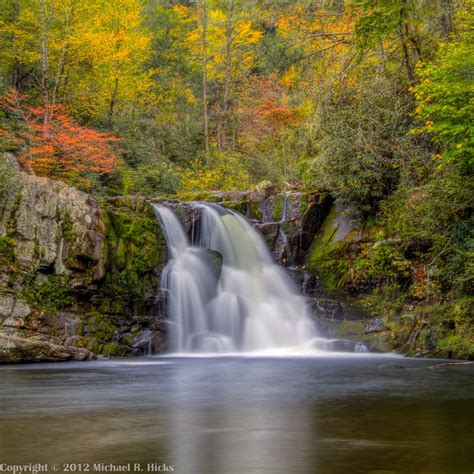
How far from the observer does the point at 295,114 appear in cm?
3023

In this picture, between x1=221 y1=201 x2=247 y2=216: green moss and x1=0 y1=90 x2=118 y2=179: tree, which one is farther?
x1=221 y1=201 x2=247 y2=216: green moss

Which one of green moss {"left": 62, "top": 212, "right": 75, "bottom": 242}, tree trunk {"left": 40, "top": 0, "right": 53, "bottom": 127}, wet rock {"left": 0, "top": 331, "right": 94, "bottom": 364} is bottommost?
wet rock {"left": 0, "top": 331, "right": 94, "bottom": 364}

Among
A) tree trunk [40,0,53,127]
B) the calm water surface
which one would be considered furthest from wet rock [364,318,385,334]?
tree trunk [40,0,53,127]

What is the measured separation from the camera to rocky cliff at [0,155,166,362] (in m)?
13.0

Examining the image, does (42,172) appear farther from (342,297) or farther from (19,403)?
(19,403)

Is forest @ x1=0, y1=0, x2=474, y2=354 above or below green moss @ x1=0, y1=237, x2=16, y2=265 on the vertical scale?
above

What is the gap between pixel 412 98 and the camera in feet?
56.0

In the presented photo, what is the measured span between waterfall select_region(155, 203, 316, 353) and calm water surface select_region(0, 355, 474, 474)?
165 inches

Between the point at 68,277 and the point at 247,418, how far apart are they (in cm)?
904

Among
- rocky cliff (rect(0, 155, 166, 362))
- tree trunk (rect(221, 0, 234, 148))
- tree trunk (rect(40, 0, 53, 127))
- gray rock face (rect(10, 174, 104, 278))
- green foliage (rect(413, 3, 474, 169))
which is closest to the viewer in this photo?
green foliage (rect(413, 3, 474, 169))

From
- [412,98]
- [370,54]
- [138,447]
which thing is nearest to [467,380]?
[138,447]

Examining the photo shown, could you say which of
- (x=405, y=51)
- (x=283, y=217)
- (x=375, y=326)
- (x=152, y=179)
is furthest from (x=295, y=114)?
(x=375, y=326)

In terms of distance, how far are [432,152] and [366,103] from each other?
273 cm

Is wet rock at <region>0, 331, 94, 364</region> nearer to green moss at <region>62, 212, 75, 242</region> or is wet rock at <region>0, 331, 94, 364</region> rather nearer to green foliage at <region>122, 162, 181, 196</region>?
green moss at <region>62, 212, 75, 242</region>
